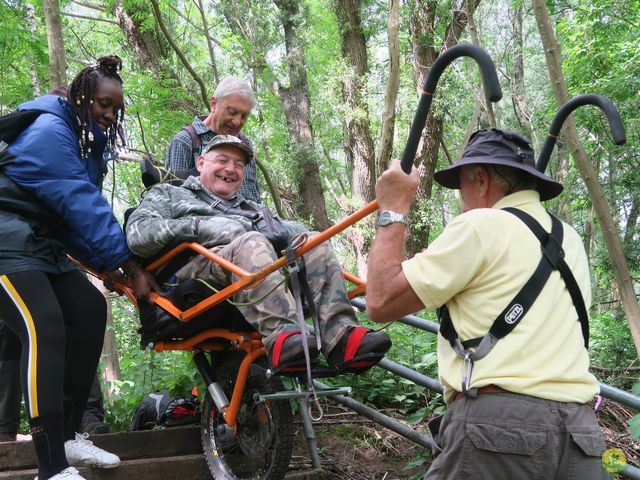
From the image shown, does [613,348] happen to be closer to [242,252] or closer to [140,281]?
[242,252]

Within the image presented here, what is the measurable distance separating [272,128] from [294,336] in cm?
1194

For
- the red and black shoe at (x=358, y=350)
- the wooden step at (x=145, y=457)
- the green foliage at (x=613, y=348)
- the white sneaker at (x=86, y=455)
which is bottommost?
the green foliage at (x=613, y=348)

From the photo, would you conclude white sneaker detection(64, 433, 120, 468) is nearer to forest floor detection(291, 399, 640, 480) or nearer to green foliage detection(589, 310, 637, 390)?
forest floor detection(291, 399, 640, 480)

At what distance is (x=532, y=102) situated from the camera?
2430 cm

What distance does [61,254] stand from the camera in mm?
3289

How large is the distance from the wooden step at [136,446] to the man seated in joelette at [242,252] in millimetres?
1116

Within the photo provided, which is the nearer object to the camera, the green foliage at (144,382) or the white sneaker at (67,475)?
the white sneaker at (67,475)

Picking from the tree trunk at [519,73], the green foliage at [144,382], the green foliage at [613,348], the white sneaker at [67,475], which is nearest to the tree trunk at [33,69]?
the green foliage at [144,382]

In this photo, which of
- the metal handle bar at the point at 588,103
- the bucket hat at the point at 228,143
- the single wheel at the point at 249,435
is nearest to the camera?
the metal handle bar at the point at 588,103

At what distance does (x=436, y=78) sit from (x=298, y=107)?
11.4m

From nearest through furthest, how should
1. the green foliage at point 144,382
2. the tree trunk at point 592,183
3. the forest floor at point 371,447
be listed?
the forest floor at point 371,447 < the tree trunk at point 592,183 < the green foliage at point 144,382

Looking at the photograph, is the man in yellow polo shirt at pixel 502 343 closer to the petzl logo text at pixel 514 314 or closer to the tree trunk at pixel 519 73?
the petzl logo text at pixel 514 314

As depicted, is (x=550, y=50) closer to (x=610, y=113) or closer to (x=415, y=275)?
(x=610, y=113)

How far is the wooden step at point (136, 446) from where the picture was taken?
3582mm
